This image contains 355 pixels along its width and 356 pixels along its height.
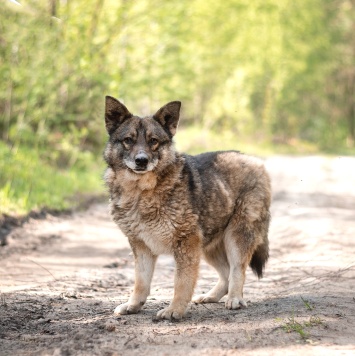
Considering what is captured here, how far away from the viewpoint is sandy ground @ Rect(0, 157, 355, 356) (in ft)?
15.6

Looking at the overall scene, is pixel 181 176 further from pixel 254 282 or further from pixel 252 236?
pixel 254 282

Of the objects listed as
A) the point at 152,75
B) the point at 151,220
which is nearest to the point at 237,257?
the point at 151,220

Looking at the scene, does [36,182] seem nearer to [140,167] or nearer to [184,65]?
[140,167]

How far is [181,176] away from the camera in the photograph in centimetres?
632

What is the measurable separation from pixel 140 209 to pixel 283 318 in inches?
66.0

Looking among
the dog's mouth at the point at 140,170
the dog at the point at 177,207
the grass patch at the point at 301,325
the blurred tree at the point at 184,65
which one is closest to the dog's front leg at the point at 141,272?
the dog at the point at 177,207

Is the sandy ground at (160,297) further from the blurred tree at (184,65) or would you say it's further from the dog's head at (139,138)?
the blurred tree at (184,65)

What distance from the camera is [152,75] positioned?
1952 centimetres

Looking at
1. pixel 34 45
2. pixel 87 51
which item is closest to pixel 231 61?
pixel 87 51

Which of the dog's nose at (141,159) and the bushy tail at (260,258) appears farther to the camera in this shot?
the bushy tail at (260,258)

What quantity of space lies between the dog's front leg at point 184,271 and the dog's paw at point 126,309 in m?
0.35

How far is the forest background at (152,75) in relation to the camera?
13.9 meters

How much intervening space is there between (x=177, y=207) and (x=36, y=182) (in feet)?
25.9

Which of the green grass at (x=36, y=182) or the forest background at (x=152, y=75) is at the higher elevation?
the forest background at (x=152, y=75)
